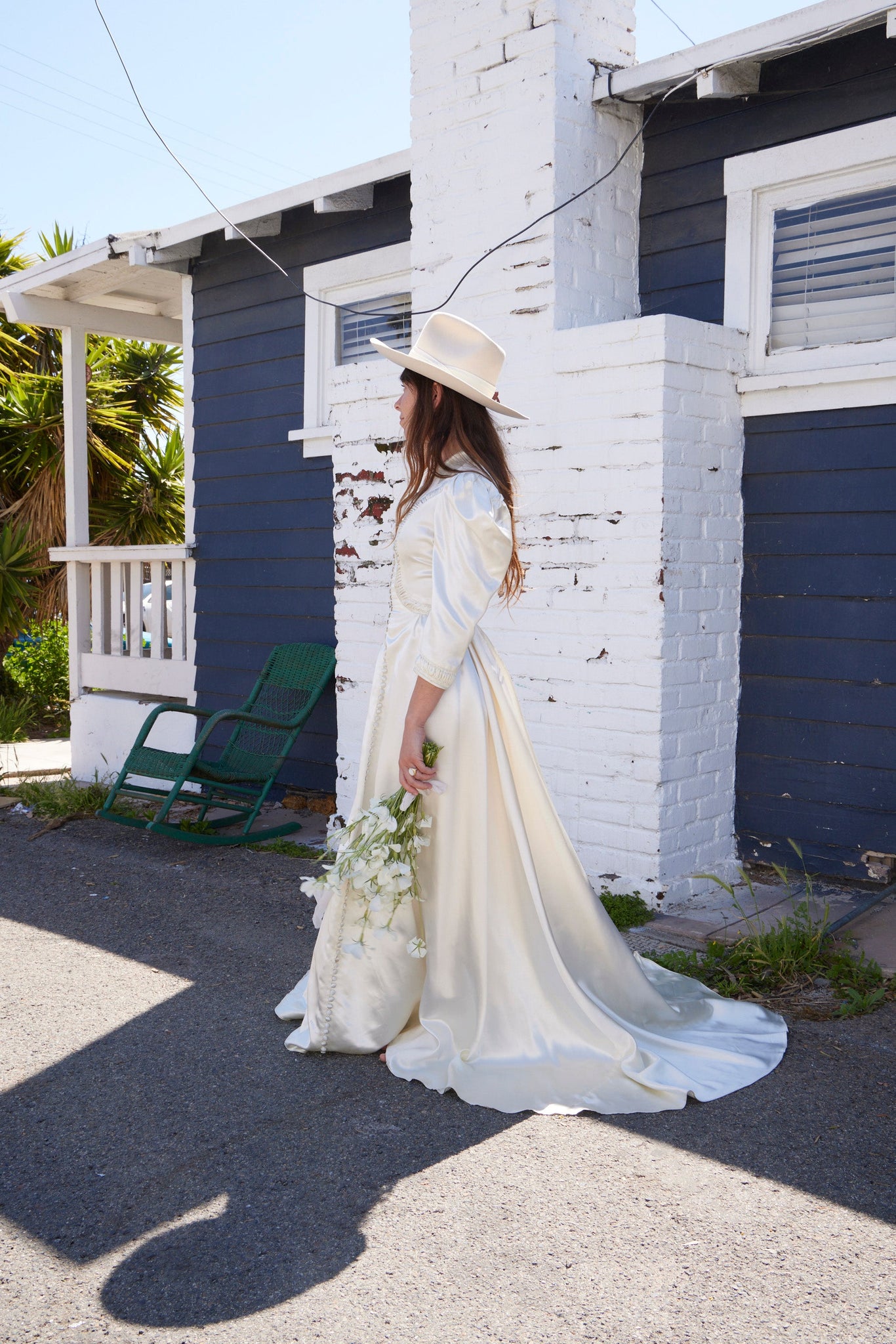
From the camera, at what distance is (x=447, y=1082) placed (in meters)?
2.91

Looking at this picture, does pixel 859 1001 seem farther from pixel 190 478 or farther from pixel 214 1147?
pixel 190 478

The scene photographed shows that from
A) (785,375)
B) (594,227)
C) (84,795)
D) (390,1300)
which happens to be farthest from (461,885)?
(84,795)

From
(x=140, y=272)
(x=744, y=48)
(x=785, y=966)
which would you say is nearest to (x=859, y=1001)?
(x=785, y=966)

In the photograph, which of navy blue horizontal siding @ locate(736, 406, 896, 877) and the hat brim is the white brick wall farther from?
the hat brim

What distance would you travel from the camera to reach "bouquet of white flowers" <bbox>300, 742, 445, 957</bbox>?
113 inches

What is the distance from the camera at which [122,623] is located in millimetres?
7793

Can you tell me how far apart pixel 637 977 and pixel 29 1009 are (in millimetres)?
1839

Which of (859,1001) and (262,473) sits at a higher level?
(262,473)

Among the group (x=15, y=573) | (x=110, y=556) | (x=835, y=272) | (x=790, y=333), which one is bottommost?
(x=15, y=573)

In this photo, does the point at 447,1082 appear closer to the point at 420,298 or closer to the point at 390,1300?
the point at 390,1300

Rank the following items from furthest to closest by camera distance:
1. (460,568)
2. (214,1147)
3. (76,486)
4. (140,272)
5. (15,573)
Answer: (15,573)
(76,486)
(140,272)
(460,568)
(214,1147)

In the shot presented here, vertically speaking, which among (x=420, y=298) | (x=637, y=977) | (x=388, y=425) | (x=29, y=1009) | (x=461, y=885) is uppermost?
(x=420, y=298)

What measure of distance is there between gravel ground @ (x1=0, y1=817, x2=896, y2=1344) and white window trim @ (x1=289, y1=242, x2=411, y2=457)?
369 centimetres

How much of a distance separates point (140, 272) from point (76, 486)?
1.50 metres
